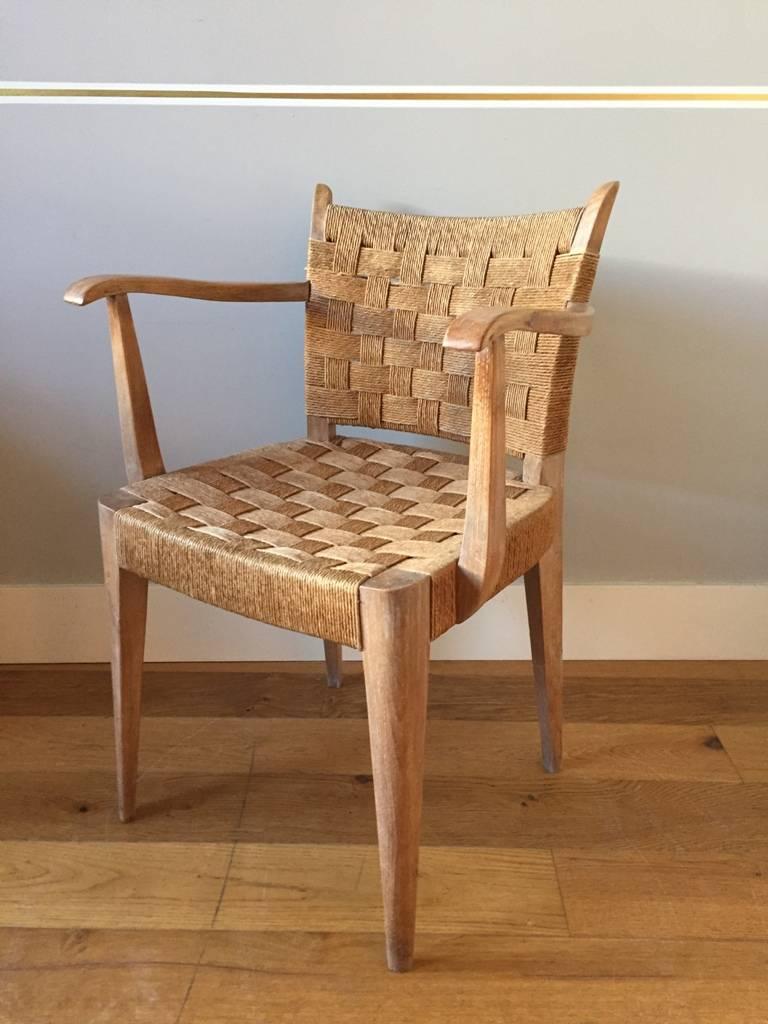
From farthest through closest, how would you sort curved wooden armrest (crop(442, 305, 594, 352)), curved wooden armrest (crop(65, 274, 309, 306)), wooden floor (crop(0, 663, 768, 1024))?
1. curved wooden armrest (crop(65, 274, 309, 306))
2. wooden floor (crop(0, 663, 768, 1024))
3. curved wooden armrest (crop(442, 305, 594, 352))

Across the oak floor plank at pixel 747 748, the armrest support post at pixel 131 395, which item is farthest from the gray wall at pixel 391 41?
the oak floor plank at pixel 747 748

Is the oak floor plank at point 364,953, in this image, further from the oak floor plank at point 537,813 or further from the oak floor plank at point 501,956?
the oak floor plank at point 537,813

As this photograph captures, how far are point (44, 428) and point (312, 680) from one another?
64 cm

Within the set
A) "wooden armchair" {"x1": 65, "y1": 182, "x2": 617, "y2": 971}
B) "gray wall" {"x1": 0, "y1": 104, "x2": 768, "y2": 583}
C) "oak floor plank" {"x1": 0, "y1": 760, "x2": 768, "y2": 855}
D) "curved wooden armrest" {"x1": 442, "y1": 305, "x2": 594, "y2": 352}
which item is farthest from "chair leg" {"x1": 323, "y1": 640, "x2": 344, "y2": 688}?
"curved wooden armrest" {"x1": 442, "y1": 305, "x2": 594, "y2": 352}

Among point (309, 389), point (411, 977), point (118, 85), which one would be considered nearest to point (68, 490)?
point (309, 389)

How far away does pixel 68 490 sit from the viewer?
5.14 ft

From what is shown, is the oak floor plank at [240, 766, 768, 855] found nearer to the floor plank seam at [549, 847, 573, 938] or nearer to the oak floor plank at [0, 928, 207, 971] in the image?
the floor plank seam at [549, 847, 573, 938]

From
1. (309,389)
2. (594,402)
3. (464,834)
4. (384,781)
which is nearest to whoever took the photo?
(384,781)

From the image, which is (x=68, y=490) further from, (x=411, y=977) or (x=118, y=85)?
(x=411, y=977)

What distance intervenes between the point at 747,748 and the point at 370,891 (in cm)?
66

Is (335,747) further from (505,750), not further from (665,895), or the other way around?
(665,895)

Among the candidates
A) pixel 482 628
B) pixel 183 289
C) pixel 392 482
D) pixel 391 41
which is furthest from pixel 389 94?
pixel 482 628

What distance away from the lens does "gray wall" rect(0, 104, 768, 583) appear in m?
1.39

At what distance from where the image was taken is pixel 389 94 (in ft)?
4.50
